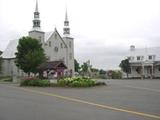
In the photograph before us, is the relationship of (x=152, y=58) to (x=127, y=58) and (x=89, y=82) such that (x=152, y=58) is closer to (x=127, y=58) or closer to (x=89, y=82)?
(x=127, y=58)

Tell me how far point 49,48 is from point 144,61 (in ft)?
80.9

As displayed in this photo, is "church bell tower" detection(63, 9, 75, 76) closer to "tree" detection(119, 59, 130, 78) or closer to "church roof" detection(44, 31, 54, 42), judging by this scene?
"church roof" detection(44, 31, 54, 42)

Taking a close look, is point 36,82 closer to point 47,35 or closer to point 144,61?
point 144,61

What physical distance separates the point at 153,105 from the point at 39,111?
4.94 m

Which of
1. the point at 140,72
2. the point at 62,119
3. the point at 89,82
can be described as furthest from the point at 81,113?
the point at 140,72

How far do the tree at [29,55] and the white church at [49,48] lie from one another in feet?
56.1

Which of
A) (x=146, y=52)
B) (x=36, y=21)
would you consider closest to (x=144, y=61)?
(x=146, y=52)

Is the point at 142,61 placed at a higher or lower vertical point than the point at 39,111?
Result: higher

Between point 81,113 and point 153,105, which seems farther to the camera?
point 153,105

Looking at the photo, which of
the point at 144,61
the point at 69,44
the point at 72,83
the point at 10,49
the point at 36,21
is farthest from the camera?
the point at 69,44

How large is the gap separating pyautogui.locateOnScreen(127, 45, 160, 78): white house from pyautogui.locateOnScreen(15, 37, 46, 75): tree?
80.6 ft

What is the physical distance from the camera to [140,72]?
79.8 m

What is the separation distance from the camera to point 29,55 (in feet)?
201

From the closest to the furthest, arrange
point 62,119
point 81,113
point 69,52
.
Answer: point 62,119 < point 81,113 < point 69,52
